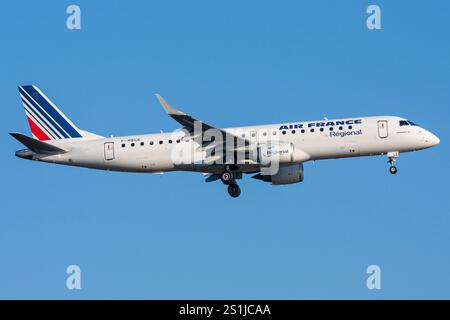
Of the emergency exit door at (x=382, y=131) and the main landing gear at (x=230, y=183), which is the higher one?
the emergency exit door at (x=382, y=131)

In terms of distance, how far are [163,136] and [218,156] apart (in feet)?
14.1

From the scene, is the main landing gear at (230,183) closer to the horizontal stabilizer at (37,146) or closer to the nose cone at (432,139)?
the horizontal stabilizer at (37,146)

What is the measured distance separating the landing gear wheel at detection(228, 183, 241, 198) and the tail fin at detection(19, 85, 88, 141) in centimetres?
1121

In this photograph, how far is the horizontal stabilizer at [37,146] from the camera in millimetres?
67375

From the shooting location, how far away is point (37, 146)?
69.6 m

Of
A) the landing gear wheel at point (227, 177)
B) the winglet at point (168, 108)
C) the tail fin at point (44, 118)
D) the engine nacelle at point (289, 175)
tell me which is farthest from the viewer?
the tail fin at point (44, 118)

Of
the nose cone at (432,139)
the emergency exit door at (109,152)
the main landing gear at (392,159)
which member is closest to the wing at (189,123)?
the emergency exit door at (109,152)

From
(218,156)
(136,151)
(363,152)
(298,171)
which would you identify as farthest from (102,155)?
(363,152)

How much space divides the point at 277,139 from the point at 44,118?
17.2 m

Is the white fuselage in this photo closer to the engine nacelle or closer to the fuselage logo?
the fuselage logo

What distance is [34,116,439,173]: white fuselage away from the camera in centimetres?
6712

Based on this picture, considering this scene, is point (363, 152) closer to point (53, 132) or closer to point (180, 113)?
point (180, 113)

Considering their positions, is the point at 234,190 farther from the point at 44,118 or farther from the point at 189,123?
the point at 44,118

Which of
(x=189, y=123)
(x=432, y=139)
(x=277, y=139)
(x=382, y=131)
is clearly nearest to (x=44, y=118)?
(x=189, y=123)
